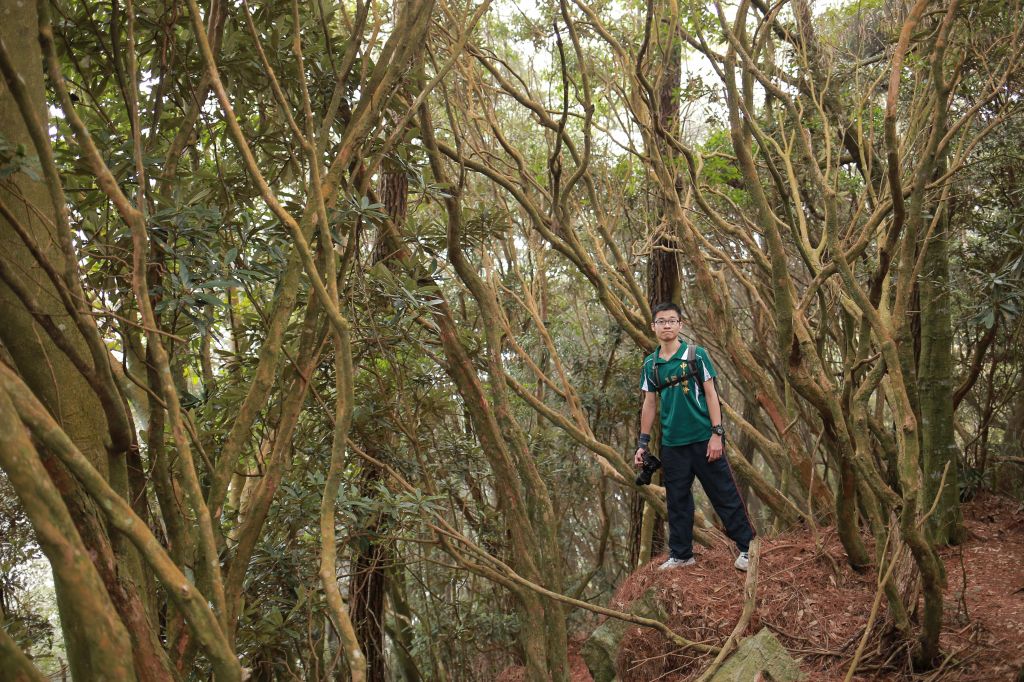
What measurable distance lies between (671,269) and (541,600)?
502 cm

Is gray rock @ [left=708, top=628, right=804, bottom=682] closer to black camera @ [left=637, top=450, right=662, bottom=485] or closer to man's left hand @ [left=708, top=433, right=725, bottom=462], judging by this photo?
man's left hand @ [left=708, top=433, right=725, bottom=462]

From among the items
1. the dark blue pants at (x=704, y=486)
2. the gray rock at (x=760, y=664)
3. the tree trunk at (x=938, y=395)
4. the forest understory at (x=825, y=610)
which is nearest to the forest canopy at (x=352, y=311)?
the tree trunk at (x=938, y=395)

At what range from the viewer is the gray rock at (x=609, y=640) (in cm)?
563

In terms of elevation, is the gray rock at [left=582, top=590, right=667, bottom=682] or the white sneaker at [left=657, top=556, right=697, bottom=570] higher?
the white sneaker at [left=657, top=556, right=697, bottom=570]

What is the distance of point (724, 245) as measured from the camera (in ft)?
37.6

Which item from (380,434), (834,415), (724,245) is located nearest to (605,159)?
(724,245)

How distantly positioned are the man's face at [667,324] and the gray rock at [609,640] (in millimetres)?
1876

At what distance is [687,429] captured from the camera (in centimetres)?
544

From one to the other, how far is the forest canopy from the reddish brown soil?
0.69 feet

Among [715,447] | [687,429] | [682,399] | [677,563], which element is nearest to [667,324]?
[682,399]

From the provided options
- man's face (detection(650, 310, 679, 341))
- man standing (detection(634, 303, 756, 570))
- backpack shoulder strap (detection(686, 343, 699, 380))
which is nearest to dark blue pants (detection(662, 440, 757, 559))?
man standing (detection(634, 303, 756, 570))

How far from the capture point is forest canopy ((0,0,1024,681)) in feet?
7.19

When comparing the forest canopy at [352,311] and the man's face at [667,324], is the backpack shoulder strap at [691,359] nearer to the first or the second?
the man's face at [667,324]

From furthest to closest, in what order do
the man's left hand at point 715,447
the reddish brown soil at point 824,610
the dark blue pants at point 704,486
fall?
1. the dark blue pants at point 704,486
2. the man's left hand at point 715,447
3. the reddish brown soil at point 824,610
